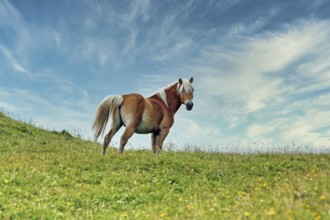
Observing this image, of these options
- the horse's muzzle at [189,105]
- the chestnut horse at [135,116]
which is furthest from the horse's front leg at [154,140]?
the horse's muzzle at [189,105]

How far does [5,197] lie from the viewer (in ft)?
35.7

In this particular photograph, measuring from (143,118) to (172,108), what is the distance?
78.7 inches

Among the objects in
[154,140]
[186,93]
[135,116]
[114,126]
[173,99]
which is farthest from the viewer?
[173,99]

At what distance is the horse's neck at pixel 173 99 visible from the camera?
Answer: 752 inches

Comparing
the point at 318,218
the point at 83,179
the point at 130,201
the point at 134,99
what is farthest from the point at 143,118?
the point at 318,218

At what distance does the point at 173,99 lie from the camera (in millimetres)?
19203

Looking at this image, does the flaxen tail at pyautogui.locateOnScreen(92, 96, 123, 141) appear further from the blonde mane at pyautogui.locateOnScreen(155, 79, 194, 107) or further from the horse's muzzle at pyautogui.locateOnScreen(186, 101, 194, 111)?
the horse's muzzle at pyautogui.locateOnScreen(186, 101, 194, 111)

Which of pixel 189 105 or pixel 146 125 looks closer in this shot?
pixel 146 125

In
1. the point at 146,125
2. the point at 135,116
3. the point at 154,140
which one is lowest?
the point at 154,140

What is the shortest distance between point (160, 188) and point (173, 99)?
724 centimetres

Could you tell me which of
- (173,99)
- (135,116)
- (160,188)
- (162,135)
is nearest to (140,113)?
(135,116)

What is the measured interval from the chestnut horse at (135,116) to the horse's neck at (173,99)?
20 cm

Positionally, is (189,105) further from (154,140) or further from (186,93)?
(154,140)

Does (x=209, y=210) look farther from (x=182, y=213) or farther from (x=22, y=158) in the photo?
(x=22, y=158)
